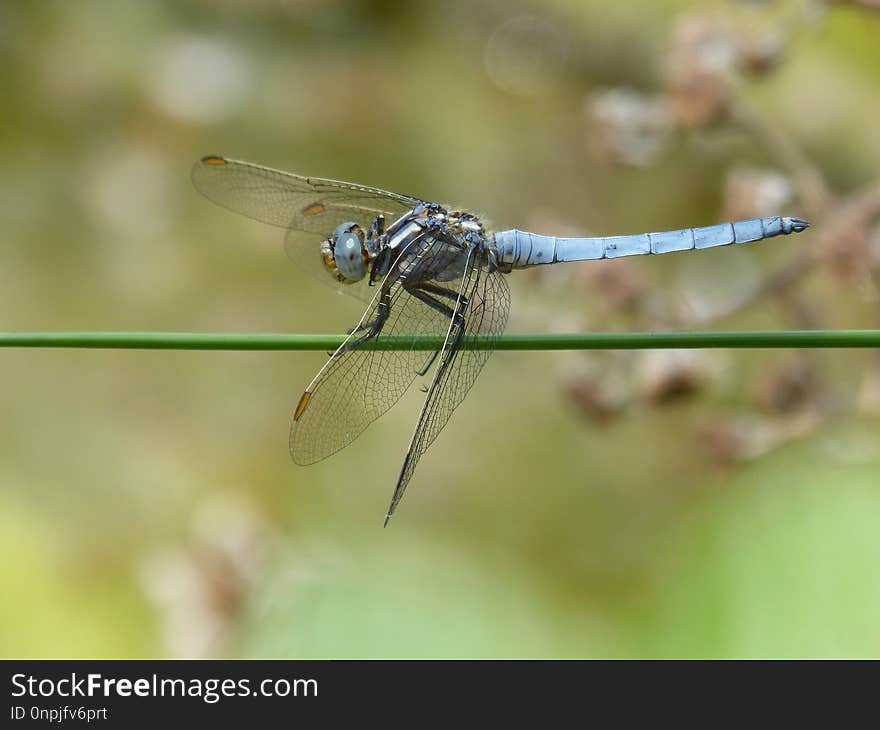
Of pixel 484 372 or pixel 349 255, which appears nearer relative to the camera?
pixel 349 255

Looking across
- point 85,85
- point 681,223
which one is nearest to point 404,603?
point 681,223

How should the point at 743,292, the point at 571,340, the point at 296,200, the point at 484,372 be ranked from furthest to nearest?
the point at 484,372 → the point at 296,200 → the point at 743,292 → the point at 571,340

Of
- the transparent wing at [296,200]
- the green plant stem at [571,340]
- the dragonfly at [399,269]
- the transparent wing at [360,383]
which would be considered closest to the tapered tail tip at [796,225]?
the dragonfly at [399,269]

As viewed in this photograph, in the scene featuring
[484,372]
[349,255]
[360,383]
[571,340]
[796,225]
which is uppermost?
[484,372]

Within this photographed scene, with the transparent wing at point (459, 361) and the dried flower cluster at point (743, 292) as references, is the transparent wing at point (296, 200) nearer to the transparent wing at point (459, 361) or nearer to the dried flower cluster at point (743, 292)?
the transparent wing at point (459, 361)

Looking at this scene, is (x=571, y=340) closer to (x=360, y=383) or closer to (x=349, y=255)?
(x=360, y=383)

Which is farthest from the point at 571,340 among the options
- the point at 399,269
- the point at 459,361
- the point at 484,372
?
the point at 484,372
